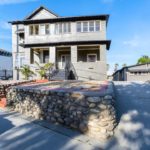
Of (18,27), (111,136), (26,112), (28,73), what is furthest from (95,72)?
(111,136)

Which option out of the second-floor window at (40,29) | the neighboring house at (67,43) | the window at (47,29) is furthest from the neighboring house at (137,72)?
the second-floor window at (40,29)

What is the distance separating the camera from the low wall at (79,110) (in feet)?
23.5

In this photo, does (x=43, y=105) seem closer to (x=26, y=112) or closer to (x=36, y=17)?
(x=26, y=112)

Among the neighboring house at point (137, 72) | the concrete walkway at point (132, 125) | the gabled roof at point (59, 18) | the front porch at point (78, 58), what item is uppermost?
the gabled roof at point (59, 18)

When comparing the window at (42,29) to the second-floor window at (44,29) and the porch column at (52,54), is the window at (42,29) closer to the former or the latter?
the second-floor window at (44,29)

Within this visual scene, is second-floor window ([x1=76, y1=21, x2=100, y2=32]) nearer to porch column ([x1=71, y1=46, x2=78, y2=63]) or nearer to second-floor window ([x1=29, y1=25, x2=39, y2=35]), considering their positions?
porch column ([x1=71, y1=46, x2=78, y2=63])

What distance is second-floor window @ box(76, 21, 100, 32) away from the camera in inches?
1021

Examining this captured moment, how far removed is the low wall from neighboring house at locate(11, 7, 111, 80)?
13.7 m

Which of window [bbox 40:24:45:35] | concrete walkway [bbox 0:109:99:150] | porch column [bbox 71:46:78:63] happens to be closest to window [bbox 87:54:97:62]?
porch column [bbox 71:46:78:63]

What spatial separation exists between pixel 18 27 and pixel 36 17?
351 centimetres

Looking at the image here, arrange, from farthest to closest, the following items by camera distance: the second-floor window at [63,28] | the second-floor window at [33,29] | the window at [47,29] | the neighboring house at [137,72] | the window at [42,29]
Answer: the neighboring house at [137,72]
the second-floor window at [33,29]
the window at [42,29]
the window at [47,29]
the second-floor window at [63,28]

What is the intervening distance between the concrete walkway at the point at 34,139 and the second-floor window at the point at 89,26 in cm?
1870

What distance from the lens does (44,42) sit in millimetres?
26750

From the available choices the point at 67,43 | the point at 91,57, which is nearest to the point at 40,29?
the point at 67,43
